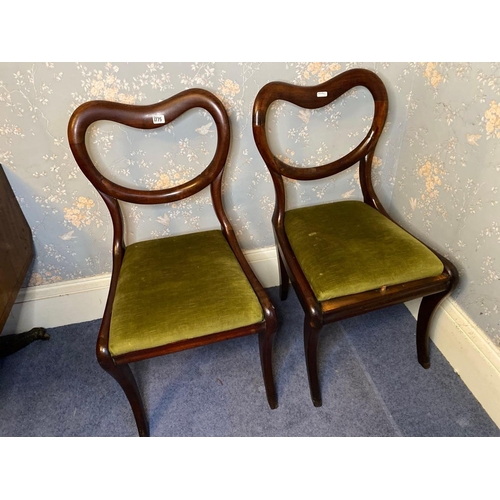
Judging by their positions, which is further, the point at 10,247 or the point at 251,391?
the point at 251,391

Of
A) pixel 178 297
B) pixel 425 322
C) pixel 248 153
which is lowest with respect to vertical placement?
pixel 425 322

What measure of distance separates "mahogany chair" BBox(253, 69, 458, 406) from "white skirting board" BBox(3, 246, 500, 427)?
0.10m

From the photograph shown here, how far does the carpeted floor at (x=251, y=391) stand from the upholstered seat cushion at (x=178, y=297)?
433 mm

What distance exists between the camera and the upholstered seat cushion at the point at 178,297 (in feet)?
2.95

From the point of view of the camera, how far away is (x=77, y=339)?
58.0 inches

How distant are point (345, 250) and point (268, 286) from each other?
25.4 inches

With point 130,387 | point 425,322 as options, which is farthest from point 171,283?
point 425,322

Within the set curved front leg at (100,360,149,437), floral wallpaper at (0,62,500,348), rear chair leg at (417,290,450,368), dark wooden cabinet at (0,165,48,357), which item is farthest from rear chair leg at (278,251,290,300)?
dark wooden cabinet at (0,165,48,357)

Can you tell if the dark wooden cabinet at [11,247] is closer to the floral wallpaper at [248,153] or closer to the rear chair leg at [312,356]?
the floral wallpaper at [248,153]

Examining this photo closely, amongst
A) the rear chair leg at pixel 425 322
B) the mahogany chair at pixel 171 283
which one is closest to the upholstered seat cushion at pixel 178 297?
the mahogany chair at pixel 171 283

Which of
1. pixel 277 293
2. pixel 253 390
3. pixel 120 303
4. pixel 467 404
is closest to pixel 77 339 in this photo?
pixel 120 303

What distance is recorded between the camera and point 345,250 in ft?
3.52

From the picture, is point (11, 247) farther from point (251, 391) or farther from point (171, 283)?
point (251, 391)
